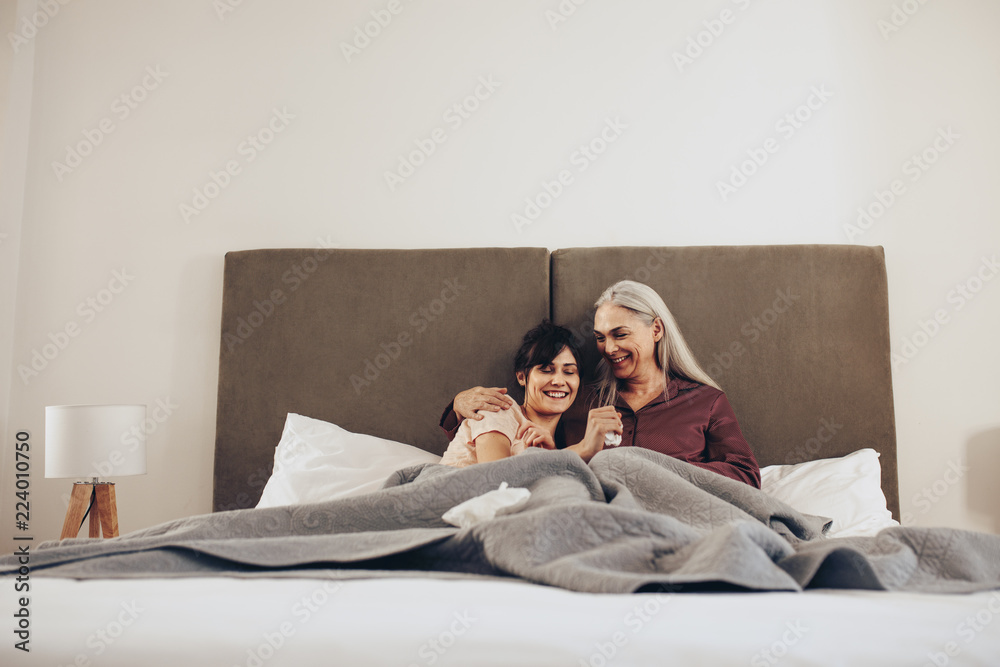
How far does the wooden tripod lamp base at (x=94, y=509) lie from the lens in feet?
6.56

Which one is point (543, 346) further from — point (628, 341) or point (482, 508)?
point (482, 508)

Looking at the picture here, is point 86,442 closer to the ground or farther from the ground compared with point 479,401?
closer to the ground

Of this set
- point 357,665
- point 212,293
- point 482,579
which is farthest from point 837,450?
point 212,293

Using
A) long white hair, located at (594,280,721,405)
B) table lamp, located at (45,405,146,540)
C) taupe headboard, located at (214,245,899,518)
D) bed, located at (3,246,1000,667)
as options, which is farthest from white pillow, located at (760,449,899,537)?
table lamp, located at (45,405,146,540)

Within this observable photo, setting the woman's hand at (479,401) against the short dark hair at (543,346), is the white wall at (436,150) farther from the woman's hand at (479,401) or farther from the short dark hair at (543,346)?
the woman's hand at (479,401)

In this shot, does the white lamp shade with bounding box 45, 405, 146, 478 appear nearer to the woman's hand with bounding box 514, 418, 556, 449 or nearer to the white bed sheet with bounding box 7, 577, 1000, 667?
the woman's hand with bounding box 514, 418, 556, 449

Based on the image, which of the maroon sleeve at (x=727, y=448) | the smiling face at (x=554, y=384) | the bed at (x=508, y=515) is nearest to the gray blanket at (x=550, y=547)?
the bed at (x=508, y=515)

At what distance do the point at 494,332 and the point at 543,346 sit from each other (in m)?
0.21

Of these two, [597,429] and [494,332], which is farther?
[494,332]

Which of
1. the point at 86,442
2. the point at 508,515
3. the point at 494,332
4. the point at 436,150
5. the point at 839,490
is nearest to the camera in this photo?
the point at 508,515

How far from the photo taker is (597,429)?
1990 millimetres

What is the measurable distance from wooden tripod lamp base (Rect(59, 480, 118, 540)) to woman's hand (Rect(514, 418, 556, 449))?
3.93 ft

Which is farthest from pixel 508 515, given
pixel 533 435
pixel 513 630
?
pixel 533 435

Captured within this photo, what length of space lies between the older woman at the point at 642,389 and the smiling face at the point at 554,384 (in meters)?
0.07
